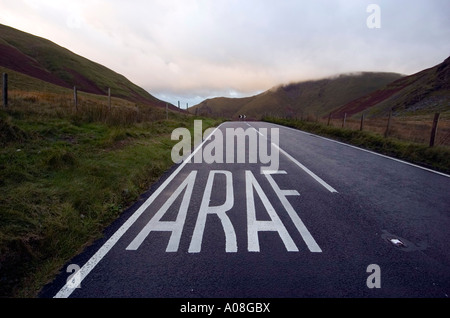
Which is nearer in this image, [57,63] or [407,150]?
[407,150]

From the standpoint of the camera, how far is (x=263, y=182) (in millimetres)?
5910

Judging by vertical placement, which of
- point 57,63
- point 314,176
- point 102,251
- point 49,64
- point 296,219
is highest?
point 57,63

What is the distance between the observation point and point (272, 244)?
3170 millimetres

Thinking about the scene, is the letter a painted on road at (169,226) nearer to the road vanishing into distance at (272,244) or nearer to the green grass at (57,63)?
the road vanishing into distance at (272,244)

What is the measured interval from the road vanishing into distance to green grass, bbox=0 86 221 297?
299mm

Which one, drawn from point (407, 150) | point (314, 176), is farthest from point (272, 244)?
point (407, 150)

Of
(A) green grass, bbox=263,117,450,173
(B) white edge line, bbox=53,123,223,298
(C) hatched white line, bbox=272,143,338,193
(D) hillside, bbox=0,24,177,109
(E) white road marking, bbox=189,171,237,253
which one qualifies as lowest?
(B) white edge line, bbox=53,123,223,298

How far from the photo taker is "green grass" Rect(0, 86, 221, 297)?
273 cm

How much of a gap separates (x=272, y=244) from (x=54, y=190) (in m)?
3.86

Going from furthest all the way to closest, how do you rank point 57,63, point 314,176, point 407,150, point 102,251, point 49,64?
point 57,63
point 49,64
point 407,150
point 314,176
point 102,251

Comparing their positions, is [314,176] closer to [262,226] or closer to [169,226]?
[262,226]

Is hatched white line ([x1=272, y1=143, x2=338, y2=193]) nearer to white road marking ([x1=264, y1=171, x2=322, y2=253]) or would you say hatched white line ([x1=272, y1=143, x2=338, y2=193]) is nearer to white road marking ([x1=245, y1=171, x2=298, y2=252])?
white road marking ([x1=264, y1=171, x2=322, y2=253])

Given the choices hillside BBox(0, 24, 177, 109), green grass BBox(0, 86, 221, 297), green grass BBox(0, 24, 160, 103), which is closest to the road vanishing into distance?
green grass BBox(0, 86, 221, 297)

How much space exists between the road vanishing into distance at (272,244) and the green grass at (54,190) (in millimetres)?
299
